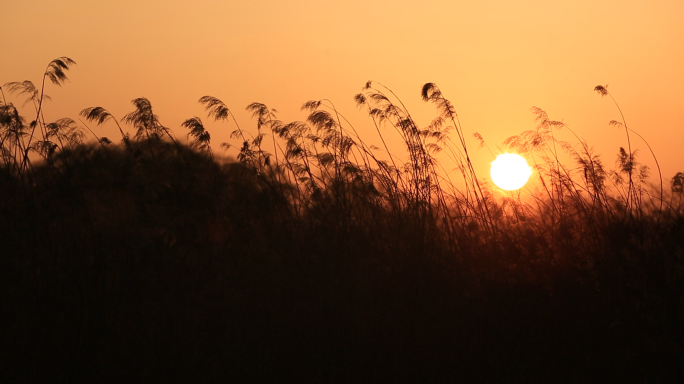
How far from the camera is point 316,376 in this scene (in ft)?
12.5

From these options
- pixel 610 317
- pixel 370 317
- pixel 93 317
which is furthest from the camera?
pixel 610 317

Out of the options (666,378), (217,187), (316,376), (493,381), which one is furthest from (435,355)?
(217,187)

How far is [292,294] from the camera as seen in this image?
398 cm

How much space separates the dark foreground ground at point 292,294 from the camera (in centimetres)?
370

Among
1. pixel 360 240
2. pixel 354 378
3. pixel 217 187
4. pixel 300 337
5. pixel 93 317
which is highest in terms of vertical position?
pixel 217 187

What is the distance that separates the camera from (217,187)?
4.51 meters

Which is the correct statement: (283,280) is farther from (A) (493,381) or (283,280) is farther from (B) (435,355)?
(A) (493,381)

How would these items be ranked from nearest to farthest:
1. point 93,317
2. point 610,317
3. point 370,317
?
point 93,317 → point 370,317 → point 610,317

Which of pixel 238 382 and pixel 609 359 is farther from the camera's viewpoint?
pixel 609 359

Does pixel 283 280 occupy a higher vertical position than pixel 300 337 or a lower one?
higher

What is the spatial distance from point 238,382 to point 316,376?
18.6 inches

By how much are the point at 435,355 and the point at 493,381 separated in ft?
1.33

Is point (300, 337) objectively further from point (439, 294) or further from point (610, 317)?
point (610, 317)

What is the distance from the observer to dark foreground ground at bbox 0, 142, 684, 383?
12.1ft
